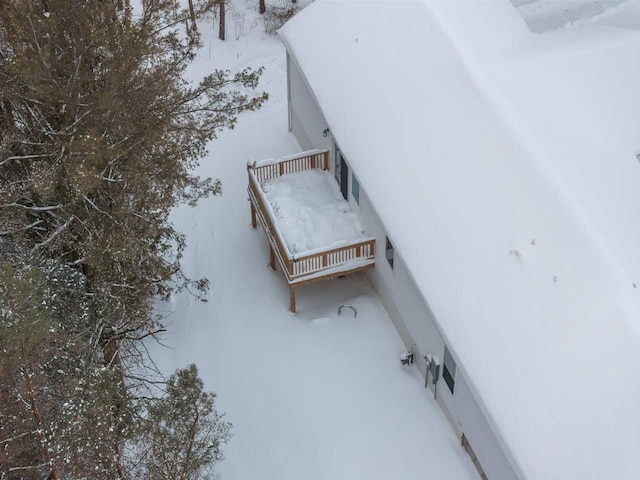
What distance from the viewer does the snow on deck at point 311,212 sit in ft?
57.0

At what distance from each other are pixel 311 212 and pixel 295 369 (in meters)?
3.84

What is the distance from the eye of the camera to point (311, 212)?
18.1 m

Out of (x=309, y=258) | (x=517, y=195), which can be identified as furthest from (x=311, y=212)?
(x=517, y=195)

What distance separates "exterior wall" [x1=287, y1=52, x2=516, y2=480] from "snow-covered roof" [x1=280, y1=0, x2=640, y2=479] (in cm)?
83

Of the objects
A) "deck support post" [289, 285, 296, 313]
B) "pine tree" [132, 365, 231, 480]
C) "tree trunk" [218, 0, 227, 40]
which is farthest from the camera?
"tree trunk" [218, 0, 227, 40]

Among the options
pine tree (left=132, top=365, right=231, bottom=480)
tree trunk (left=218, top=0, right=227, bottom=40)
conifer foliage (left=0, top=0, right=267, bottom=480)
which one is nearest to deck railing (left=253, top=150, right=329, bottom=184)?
conifer foliage (left=0, top=0, right=267, bottom=480)

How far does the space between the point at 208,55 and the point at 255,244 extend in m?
11.3

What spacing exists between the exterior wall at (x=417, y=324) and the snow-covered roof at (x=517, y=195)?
832mm

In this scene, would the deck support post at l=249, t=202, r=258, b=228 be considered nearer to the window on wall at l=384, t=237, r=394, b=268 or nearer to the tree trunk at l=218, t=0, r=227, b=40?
the window on wall at l=384, t=237, r=394, b=268

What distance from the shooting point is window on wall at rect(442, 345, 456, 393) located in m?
14.3

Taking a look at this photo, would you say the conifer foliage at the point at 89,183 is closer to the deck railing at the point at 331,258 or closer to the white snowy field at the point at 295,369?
the white snowy field at the point at 295,369

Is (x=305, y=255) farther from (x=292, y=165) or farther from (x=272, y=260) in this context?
(x=292, y=165)

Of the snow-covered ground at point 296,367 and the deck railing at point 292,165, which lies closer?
the snow-covered ground at point 296,367

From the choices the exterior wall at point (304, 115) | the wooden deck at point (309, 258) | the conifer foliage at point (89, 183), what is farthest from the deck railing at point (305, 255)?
the conifer foliage at point (89, 183)
